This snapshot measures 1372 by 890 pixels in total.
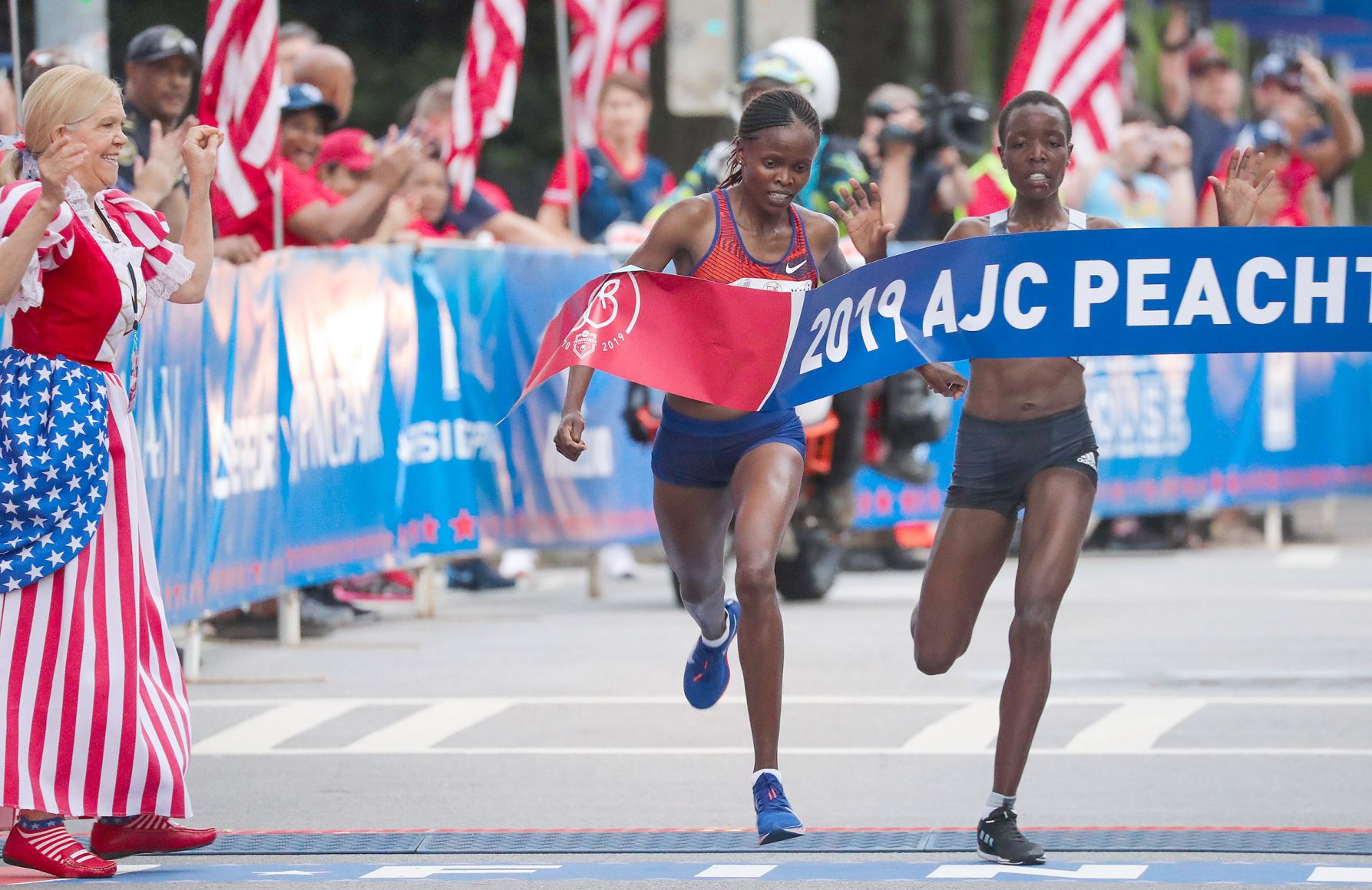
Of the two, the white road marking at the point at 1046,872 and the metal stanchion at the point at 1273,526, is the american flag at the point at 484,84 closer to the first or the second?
the metal stanchion at the point at 1273,526

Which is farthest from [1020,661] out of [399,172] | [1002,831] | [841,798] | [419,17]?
[419,17]

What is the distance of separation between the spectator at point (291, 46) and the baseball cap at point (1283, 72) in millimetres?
8225

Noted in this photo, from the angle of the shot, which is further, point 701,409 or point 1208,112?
point 1208,112

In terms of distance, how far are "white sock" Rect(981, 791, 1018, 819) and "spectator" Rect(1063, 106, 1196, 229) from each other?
34.7 ft

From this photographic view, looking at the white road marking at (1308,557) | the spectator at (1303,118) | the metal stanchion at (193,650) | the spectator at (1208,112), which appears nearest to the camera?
the metal stanchion at (193,650)

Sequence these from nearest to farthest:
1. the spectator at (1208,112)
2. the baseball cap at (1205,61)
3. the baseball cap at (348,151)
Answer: the baseball cap at (348,151) → the spectator at (1208,112) → the baseball cap at (1205,61)

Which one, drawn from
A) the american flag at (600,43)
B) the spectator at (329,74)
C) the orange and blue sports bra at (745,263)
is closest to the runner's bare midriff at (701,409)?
the orange and blue sports bra at (745,263)

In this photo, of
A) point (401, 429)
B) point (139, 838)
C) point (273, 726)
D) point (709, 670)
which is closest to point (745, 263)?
point (709, 670)

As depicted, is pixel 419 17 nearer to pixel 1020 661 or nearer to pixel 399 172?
pixel 399 172

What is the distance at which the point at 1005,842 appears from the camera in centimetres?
725

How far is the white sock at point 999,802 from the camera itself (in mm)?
7297

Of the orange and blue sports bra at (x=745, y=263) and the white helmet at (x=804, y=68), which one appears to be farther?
the white helmet at (x=804, y=68)

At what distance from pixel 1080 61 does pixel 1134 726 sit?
8467 millimetres

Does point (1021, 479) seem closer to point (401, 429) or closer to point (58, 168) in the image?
point (58, 168)
